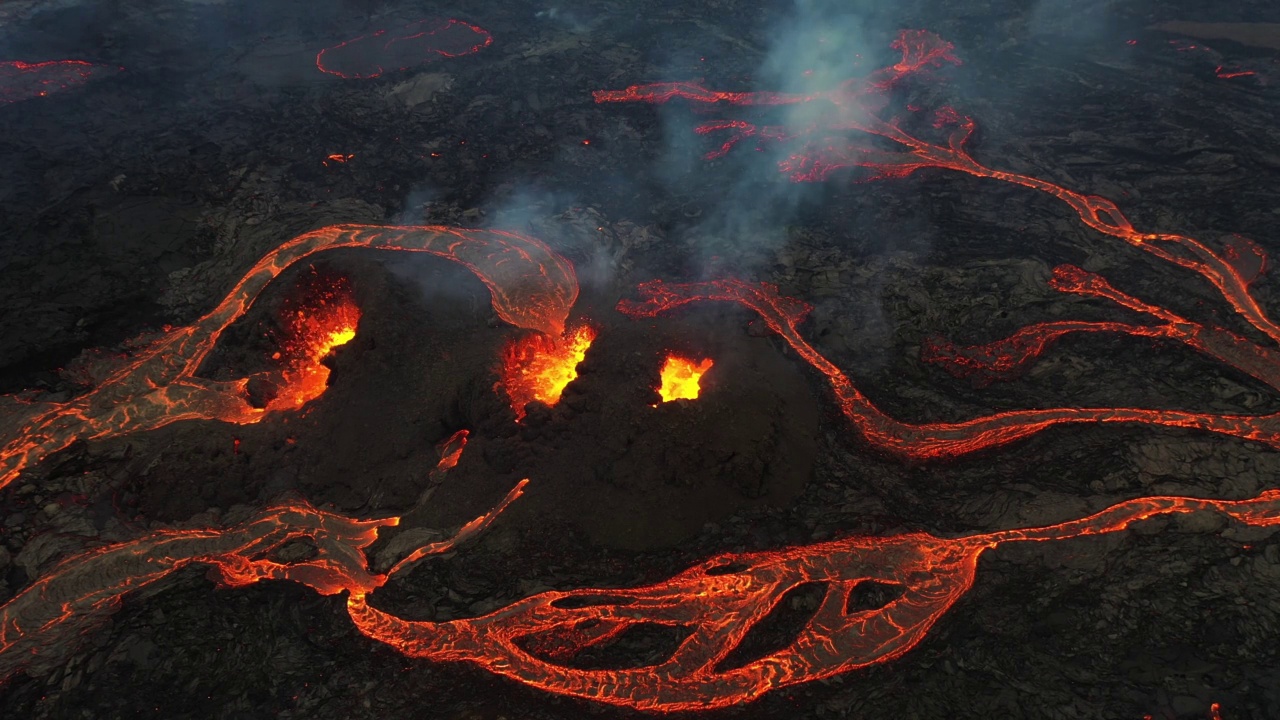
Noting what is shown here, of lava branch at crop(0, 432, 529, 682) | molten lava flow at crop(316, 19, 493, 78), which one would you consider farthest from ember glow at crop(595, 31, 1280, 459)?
lava branch at crop(0, 432, 529, 682)

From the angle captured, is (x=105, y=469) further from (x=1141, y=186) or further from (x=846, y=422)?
(x=1141, y=186)

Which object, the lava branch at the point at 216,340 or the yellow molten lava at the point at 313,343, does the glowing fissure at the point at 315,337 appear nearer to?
the yellow molten lava at the point at 313,343

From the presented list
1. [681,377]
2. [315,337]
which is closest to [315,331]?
[315,337]

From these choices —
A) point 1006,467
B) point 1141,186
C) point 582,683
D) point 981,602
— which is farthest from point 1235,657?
point 1141,186

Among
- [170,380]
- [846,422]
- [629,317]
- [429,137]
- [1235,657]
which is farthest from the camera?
[429,137]

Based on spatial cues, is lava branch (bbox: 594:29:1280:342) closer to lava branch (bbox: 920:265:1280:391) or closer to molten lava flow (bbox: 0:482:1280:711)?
lava branch (bbox: 920:265:1280:391)

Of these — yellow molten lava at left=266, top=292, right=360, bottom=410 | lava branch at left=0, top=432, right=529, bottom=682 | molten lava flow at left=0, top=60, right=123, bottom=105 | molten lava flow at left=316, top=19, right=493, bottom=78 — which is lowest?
lava branch at left=0, top=432, right=529, bottom=682
